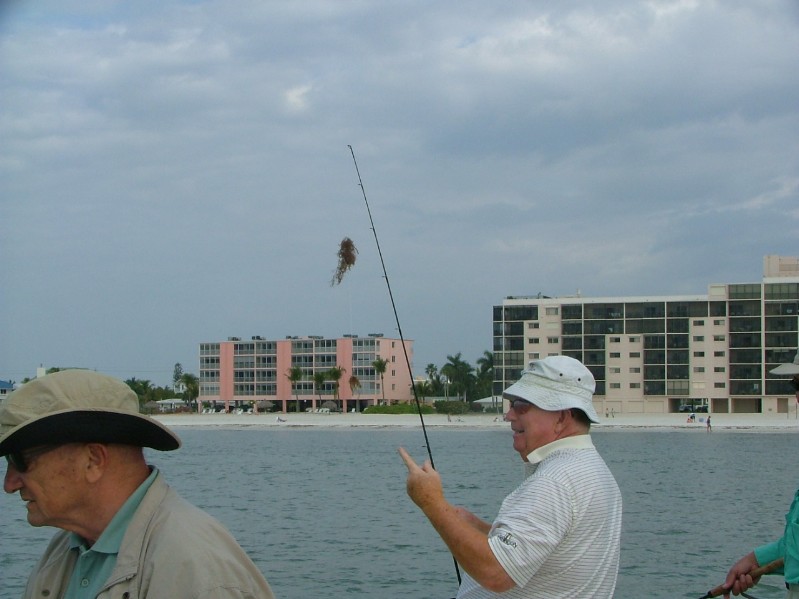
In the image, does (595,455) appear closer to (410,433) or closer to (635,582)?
(635,582)

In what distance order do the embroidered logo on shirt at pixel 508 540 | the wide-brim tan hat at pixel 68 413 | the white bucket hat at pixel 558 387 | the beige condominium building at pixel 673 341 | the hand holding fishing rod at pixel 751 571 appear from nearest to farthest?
1. the wide-brim tan hat at pixel 68 413
2. the embroidered logo on shirt at pixel 508 540
3. the white bucket hat at pixel 558 387
4. the hand holding fishing rod at pixel 751 571
5. the beige condominium building at pixel 673 341

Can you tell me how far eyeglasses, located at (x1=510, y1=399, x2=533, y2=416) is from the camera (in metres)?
3.48

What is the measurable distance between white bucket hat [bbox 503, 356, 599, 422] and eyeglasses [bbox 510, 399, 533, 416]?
26 mm

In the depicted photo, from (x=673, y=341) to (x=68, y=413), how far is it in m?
99.3

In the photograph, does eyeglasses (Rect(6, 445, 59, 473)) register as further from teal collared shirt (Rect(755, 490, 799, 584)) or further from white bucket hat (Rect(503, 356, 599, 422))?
teal collared shirt (Rect(755, 490, 799, 584))

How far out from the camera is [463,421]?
328 ft

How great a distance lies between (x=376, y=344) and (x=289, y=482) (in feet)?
297

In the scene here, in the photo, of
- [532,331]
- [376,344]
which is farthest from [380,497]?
[376,344]

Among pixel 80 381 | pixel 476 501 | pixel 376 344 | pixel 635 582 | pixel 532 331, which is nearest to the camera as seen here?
pixel 80 381

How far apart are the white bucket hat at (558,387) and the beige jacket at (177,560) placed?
1.34 m

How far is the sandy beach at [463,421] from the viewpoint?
3423 inches

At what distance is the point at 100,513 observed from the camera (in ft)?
8.15

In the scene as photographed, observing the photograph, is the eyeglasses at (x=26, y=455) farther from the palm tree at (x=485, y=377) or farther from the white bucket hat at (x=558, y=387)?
the palm tree at (x=485, y=377)

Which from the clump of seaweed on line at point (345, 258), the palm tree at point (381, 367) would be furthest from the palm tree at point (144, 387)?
the clump of seaweed on line at point (345, 258)
